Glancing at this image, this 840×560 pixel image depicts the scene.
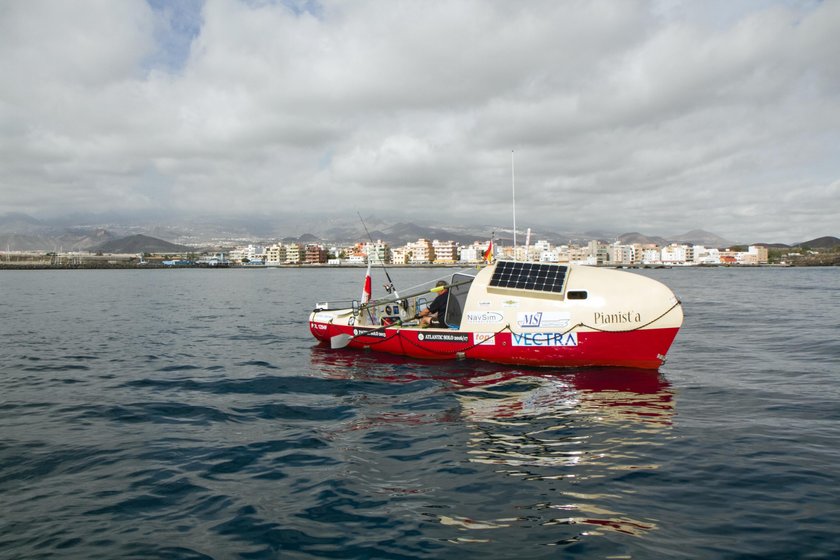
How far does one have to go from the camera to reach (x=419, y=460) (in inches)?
324

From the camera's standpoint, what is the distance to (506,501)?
22.0 feet

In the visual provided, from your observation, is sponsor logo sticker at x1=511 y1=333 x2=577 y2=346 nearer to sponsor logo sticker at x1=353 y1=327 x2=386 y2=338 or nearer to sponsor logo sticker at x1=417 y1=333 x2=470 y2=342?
sponsor logo sticker at x1=417 y1=333 x2=470 y2=342

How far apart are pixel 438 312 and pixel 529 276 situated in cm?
372

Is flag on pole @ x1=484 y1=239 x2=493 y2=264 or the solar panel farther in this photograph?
flag on pole @ x1=484 y1=239 x2=493 y2=264

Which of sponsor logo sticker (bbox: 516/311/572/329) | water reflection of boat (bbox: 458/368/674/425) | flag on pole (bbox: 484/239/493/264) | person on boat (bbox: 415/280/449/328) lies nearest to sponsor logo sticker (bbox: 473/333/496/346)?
sponsor logo sticker (bbox: 516/311/572/329)

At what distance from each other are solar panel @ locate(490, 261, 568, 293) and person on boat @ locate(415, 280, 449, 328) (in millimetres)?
2295

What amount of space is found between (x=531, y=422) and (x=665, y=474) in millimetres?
2970

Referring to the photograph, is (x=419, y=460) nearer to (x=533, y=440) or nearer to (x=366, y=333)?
(x=533, y=440)

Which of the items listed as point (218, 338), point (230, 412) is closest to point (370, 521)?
point (230, 412)

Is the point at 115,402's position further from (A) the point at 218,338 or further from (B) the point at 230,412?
(A) the point at 218,338

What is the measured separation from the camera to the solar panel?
14.7 m

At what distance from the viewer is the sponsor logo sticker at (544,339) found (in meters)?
14.3

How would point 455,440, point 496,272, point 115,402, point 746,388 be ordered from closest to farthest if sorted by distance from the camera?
point 455,440, point 115,402, point 746,388, point 496,272

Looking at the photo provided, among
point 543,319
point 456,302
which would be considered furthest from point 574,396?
point 456,302
